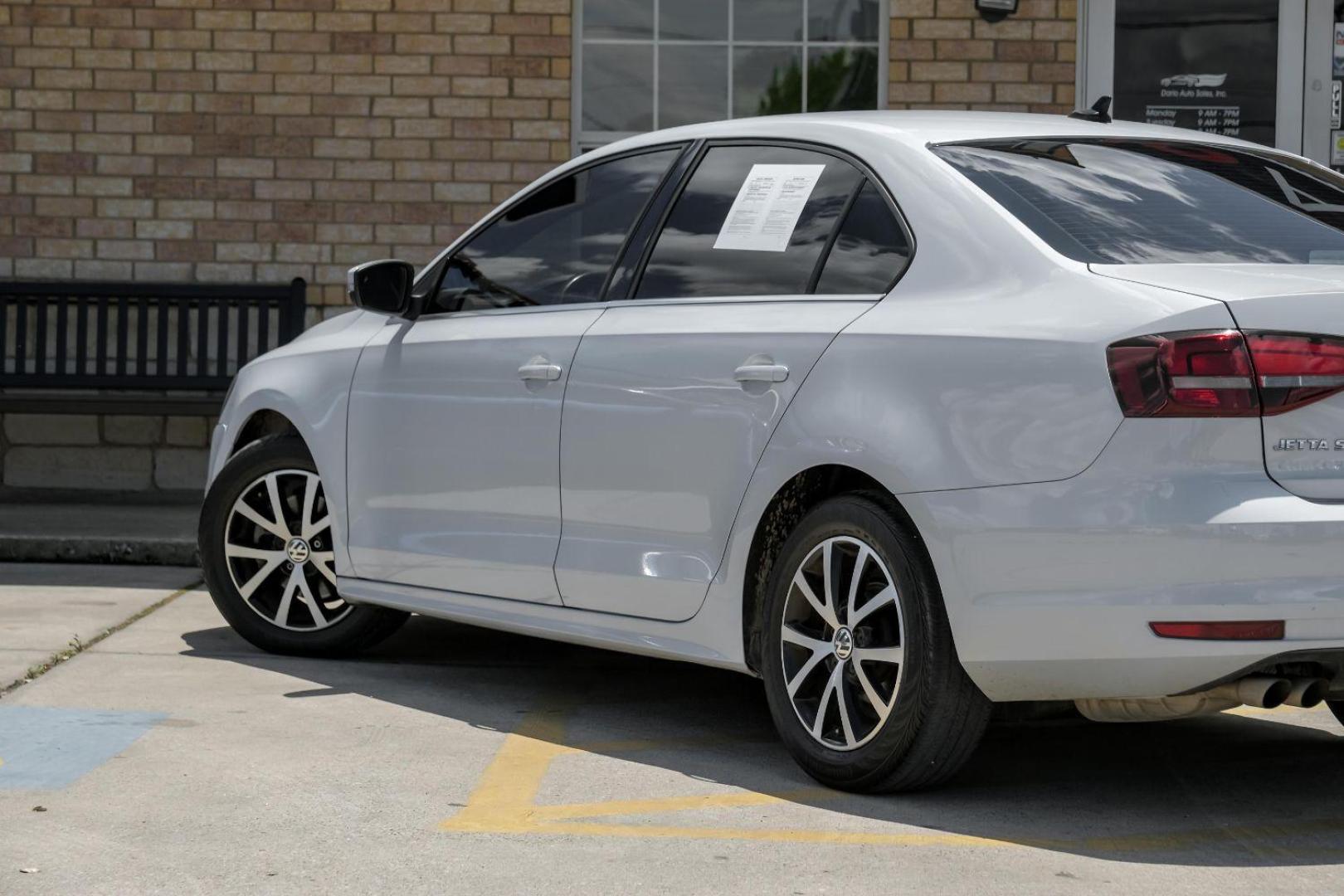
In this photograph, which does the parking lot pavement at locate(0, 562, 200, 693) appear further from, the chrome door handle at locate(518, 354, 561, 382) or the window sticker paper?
the window sticker paper

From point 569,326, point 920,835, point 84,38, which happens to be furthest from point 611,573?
point 84,38

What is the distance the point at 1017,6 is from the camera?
1084 centimetres

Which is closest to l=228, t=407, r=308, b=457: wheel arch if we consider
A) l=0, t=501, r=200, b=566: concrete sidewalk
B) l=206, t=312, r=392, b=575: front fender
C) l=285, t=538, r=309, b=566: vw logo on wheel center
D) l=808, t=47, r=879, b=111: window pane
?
l=206, t=312, r=392, b=575: front fender

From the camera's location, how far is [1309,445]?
13.1 feet

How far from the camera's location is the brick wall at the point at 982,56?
10.8 m

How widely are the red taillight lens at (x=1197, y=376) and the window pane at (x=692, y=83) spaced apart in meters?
7.11

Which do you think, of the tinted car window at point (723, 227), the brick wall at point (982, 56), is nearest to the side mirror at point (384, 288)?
the tinted car window at point (723, 227)

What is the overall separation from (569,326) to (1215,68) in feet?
21.8

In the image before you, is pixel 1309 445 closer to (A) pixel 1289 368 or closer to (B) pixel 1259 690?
(A) pixel 1289 368

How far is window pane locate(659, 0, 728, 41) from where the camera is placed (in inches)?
431

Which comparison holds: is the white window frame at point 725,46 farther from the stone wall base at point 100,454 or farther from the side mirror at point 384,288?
the side mirror at point 384,288

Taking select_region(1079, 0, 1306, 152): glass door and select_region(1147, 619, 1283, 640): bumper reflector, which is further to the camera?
select_region(1079, 0, 1306, 152): glass door

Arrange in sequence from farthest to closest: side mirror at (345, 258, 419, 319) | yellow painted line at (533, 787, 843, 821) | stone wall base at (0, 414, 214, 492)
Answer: stone wall base at (0, 414, 214, 492) < side mirror at (345, 258, 419, 319) < yellow painted line at (533, 787, 843, 821)

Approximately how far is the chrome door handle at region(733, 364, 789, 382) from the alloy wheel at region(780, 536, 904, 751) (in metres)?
0.41
